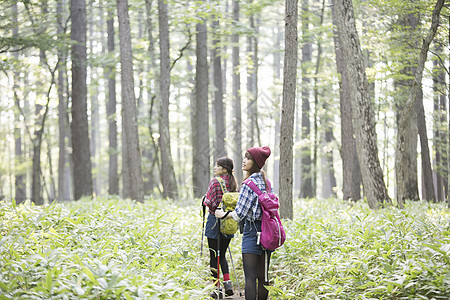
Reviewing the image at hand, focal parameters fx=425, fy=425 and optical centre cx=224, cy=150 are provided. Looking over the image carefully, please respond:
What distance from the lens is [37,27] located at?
52.9ft

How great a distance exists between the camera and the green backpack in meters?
5.89

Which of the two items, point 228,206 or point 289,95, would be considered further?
point 289,95

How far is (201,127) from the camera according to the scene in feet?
55.6

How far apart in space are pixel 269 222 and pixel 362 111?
545 centimetres

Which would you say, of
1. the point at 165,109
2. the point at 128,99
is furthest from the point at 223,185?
the point at 165,109

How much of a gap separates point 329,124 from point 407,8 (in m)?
10.7

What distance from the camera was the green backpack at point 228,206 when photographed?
5887 millimetres

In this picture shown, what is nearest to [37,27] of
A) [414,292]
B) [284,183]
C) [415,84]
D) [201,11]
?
[201,11]

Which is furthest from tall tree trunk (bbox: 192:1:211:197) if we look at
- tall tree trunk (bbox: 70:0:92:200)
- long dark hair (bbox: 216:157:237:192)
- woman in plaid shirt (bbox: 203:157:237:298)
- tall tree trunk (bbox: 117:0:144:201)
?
long dark hair (bbox: 216:157:237:192)

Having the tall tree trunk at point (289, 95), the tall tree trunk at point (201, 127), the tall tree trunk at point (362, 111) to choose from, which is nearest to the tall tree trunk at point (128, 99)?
the tall tree trunk at point (201, 127)

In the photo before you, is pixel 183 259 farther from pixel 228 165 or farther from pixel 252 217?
pixel 252 217

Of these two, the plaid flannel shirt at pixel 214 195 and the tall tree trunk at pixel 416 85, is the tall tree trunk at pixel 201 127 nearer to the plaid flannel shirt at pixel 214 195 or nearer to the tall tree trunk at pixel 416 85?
the tall tree trunk at pixel 416 85

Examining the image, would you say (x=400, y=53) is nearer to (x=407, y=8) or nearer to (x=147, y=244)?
(x=407, y=8)

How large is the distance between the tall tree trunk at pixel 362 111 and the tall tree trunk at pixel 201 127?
7947 mm
